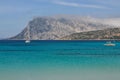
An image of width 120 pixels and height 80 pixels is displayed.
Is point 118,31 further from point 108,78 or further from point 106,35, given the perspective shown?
point 108,78

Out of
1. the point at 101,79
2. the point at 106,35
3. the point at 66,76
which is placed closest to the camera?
the point at 101,79

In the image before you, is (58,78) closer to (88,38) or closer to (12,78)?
(12,78)

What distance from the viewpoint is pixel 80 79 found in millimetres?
26578

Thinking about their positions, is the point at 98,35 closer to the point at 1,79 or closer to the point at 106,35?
the point at 106,35

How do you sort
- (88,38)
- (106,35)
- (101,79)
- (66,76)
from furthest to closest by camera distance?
(88,38), (106,35), (66,76), (101,79)

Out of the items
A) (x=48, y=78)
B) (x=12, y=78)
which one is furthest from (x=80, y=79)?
(x=12, y=78)

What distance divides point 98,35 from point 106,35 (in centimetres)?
A: 984

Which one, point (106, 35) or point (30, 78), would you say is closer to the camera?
point (30, 78)

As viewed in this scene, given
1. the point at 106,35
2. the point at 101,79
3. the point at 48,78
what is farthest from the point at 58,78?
the point at 106,35

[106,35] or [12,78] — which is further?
[106,35]

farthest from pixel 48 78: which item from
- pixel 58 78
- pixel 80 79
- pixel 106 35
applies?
pixel 106 35

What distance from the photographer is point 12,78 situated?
2723 centimetres

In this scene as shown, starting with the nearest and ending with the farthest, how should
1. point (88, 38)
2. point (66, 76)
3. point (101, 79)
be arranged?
1. point (101, 79)
2. point (66, 76)
3. point (88, 38)

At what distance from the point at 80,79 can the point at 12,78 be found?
512cm
